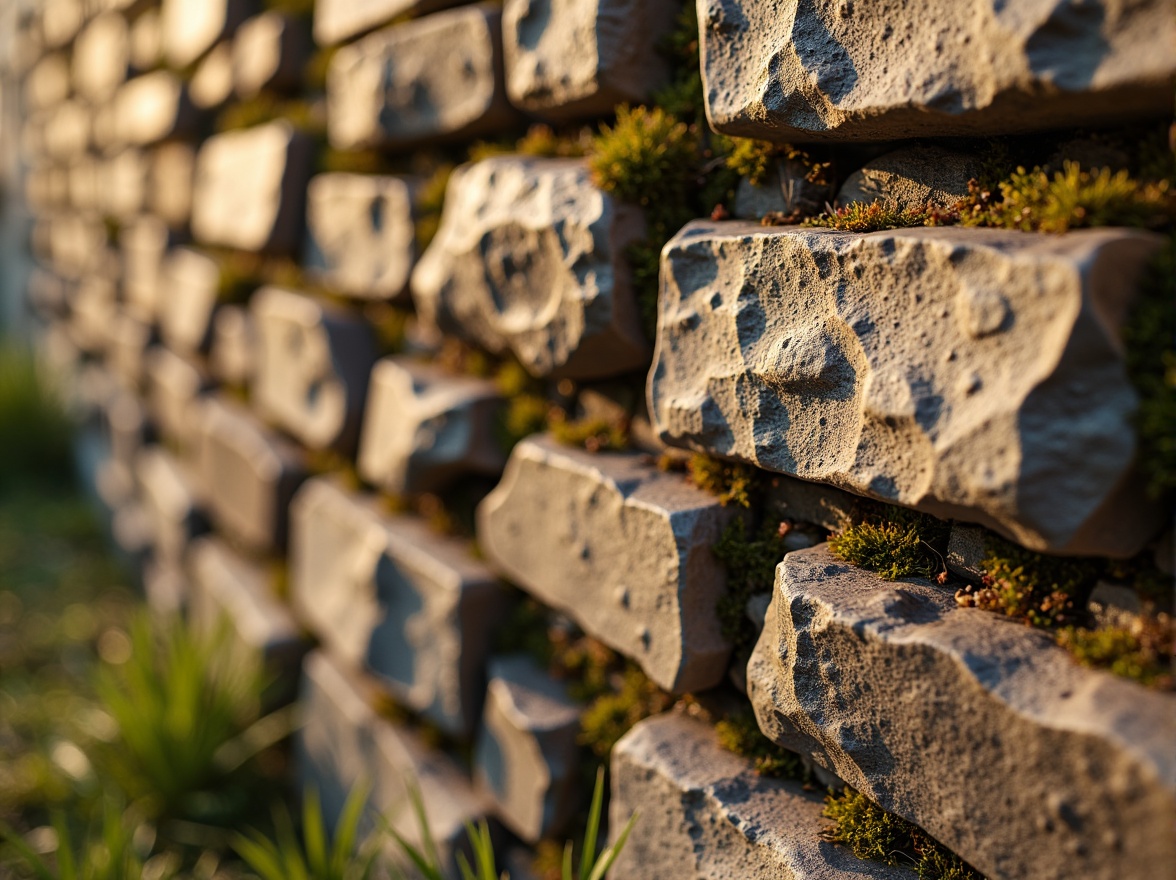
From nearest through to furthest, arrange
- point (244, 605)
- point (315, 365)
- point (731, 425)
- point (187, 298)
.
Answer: point (731, 425) < point (315, 365) < point (244, 605) < point (187, 298)

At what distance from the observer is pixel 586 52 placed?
4.35 ft

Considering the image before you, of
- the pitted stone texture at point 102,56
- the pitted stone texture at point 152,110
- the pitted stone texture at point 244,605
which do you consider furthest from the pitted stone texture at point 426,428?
the pitted stone texture at point 102,56

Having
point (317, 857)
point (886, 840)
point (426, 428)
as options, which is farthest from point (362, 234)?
point (886, 840)

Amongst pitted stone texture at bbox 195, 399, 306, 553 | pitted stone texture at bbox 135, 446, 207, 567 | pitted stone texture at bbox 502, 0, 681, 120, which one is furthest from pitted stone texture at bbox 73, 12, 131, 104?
pitted stone texture at bbox 502, 0, 681, 120

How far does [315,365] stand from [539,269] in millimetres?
936

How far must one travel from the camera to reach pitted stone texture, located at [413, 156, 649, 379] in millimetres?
1345

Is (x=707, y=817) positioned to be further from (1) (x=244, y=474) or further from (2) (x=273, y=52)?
(2) (x=273, y=52)

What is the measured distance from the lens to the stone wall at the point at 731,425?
85 cm

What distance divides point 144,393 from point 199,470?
86cm

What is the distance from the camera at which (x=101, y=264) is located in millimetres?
4234

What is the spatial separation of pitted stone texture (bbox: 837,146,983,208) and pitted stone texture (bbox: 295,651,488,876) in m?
1.20

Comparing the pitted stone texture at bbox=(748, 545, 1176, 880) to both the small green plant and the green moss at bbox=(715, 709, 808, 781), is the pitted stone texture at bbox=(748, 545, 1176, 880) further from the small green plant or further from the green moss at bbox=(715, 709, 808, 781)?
the small green plant

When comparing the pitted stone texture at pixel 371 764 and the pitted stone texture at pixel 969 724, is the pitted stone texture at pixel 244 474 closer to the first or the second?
the pitted stone texture at pixel 371 764

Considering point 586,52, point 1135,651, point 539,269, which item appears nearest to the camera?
point 1135,651
